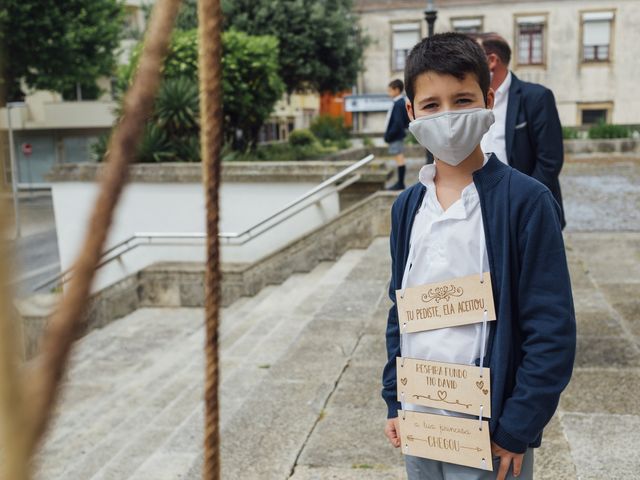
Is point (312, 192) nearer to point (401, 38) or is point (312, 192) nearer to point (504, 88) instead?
point (504, 88)

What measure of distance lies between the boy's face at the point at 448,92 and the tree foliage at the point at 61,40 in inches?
885

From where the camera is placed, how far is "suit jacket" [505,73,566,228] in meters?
3.83

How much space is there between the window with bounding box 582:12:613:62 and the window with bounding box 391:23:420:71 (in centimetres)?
716

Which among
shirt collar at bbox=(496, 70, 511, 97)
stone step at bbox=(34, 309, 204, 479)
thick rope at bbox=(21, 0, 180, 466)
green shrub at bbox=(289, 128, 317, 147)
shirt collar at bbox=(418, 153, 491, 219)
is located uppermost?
shirt collar at bbox=(496, 70, 511, 97)

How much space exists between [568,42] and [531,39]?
1550mm

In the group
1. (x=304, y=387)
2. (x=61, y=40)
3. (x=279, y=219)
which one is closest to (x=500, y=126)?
(x=304, y=387)

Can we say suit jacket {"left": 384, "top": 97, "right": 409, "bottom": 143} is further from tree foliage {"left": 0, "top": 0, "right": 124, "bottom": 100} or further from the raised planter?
tree foliage {"left": 0, "top": 0, "right": 124, "bottom": 100}

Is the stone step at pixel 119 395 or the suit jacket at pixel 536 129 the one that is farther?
the stone step at pixel 119 395

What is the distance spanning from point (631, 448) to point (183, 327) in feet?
21.4

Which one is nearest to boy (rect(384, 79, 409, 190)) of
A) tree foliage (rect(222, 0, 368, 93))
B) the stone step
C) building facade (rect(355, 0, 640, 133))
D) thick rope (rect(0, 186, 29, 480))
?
the stone step

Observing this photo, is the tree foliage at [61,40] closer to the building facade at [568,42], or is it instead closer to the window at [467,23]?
the building facade at [568,42]

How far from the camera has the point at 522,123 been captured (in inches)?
152

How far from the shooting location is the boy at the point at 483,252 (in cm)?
179

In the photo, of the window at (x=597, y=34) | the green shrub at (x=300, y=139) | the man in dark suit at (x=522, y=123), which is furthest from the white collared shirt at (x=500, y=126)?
the window at (x=597, y=34)
